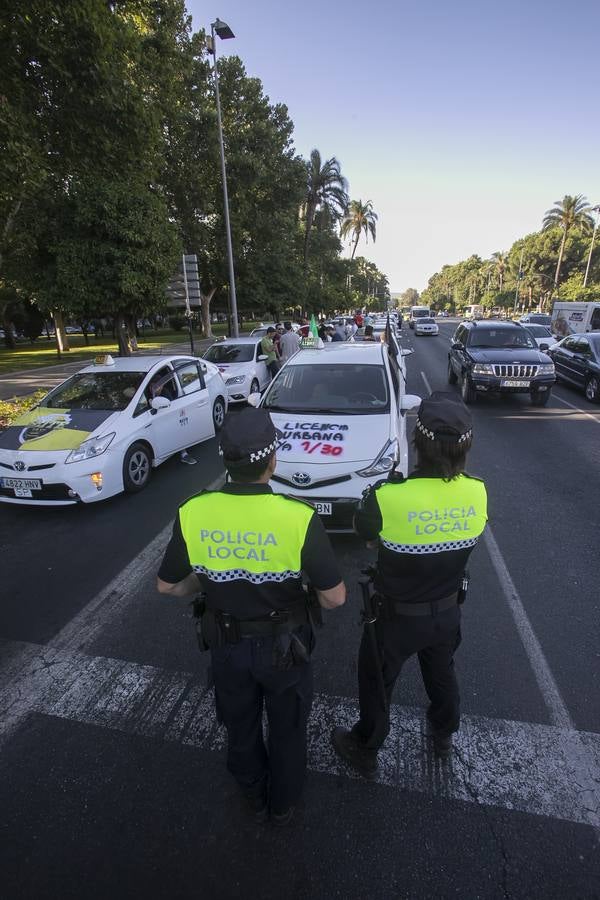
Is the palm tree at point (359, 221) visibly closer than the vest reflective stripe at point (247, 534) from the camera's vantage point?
No

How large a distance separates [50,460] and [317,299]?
124ft

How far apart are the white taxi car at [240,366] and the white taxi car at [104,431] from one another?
8.95 ft

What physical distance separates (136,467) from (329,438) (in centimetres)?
286

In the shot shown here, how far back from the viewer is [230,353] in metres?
12.0

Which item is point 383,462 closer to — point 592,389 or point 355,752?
point 355,752

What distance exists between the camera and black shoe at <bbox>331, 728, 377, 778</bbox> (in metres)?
2.35

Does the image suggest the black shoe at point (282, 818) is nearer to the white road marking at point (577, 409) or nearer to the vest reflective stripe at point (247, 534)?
the vest reflective stripe at point (247, 534)

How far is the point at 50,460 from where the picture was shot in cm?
524

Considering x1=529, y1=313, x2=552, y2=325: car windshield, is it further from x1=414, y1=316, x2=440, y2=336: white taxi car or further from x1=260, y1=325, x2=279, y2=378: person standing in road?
x1=260, y1=325, x2=279, y2=378: person standing in road

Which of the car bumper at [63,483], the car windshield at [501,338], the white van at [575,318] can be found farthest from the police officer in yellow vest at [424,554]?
the white van at [575,318]

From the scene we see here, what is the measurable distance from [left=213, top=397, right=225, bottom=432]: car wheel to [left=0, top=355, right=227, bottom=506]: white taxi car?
1.44ft

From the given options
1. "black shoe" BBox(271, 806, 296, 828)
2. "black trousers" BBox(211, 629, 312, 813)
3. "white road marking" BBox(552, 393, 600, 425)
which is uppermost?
"black trousers" BBox(211, 629, 312, 813)

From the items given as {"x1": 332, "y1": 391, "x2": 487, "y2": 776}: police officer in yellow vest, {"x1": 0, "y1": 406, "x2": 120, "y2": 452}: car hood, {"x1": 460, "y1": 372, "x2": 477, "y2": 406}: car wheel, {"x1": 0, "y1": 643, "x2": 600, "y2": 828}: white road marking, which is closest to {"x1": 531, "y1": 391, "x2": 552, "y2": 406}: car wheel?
{"x1": 460, "y1": 372, "x2": 477, "y2": 406}: car wheel

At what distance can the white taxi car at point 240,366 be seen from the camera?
10.8m
